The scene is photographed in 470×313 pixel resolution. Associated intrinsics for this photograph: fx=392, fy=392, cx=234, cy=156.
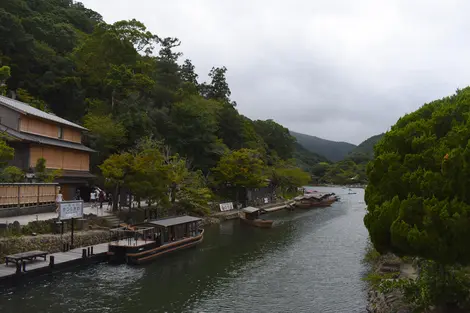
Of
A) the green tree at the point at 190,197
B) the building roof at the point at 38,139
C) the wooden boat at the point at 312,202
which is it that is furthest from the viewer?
the wooden boat at the point at 312,202

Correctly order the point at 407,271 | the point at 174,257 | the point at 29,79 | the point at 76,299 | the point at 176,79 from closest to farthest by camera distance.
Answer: the point at 76,299, the point at 407,271, the point at 174,257, the point at 29,79, the point at 176,79

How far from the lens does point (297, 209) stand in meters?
70.9

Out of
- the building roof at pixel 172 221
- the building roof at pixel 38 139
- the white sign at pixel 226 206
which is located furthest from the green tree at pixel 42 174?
the white sign at pixel 226 206

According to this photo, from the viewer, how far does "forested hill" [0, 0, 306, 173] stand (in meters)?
48.6

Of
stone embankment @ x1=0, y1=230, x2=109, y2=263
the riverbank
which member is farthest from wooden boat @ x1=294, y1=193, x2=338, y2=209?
stone embankment @ x1=0, y1=230, x2=109, y2=263

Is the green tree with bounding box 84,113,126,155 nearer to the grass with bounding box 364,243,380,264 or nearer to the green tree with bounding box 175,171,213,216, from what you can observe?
the green tree with bounding box 175,171,213,216

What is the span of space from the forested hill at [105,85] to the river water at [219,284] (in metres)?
22.4

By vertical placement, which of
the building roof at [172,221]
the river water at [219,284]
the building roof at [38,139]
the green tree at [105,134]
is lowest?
the river water at [219,284]

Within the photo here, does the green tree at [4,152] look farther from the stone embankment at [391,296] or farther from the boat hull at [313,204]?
the boat hull at [313,204]

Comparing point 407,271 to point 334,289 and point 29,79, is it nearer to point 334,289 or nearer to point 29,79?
point 334,289

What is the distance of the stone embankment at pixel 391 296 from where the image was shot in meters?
15.0

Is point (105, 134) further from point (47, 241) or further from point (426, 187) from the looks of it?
point (426, 187)

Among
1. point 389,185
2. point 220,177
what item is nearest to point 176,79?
point 220,177

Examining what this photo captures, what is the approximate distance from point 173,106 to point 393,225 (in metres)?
52.2
